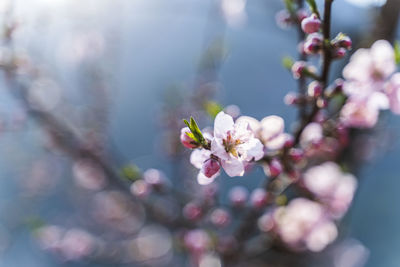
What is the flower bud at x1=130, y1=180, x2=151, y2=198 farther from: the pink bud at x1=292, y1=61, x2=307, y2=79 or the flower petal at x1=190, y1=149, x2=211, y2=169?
the pink bud at x1=292, y1=61, x2=307, y2=79

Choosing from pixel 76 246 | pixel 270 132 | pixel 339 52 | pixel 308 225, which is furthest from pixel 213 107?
pixel 76 246

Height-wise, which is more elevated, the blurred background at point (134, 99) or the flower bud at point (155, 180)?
the blurred background at point (134, 99)

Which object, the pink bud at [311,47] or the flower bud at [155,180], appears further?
the flower bud at [155,180]

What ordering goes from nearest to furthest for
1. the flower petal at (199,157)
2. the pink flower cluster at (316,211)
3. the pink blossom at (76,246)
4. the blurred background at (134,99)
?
the flower petal at (199,157) → the pink flower cluster at (316,211) → the blurred background at (134,99) → the pink blossom at (76,246)

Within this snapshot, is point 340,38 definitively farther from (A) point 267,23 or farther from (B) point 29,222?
(A) point 267,23

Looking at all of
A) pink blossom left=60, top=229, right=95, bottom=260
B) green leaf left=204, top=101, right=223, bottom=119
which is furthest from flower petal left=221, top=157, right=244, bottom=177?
pink blossom left=60, top=229, right=95, bottom=260

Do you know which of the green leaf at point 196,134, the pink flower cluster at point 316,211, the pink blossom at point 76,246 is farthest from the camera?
the pink blossom at point 76,246

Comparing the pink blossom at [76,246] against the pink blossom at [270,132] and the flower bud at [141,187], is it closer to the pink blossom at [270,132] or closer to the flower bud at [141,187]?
the flower bud at [141,187]

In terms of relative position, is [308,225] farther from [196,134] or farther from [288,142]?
[196,134]

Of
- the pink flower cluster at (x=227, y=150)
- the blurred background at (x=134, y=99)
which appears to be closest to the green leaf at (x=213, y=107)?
the pink flower cluster at (x=227, y=150)
